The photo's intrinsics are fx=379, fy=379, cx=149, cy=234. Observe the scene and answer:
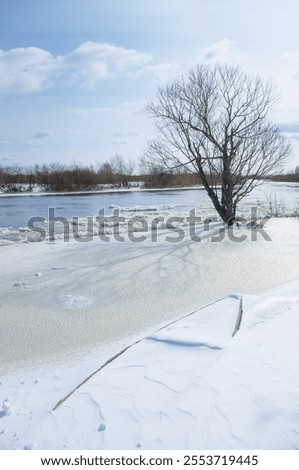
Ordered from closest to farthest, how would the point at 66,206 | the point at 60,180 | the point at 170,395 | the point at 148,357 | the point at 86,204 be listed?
the point at 170,395, the point at 148,357, the point at 66,206, the point at 86,204, the point at 60,180

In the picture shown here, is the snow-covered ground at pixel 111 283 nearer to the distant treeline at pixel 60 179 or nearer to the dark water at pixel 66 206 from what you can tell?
the dark water at pixel 66 206

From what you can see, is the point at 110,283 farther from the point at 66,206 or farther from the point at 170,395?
the point at 66,206

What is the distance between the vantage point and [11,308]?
5449 millimetres

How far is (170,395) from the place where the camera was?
2861mm

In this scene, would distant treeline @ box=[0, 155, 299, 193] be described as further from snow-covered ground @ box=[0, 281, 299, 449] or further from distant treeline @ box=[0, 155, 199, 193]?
snow-covered ground @ box=[0, 281, 299, 449]

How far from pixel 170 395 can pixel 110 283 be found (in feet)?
12.6

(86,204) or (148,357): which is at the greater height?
(86,204)

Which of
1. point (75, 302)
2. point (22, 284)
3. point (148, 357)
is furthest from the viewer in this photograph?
point (22, 284)

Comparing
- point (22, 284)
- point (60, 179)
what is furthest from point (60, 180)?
point (22, 284)

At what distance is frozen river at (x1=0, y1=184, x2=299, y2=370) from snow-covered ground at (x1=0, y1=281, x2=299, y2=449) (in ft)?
2.09

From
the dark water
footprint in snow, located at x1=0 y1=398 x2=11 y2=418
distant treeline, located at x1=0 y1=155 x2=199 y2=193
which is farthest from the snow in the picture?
distant treeline, located at x1=0 y1=155 x2=199 y2=193

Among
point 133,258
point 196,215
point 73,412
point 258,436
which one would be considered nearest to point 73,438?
point 73,412

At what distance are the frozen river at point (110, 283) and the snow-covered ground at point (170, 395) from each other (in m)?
0.64
